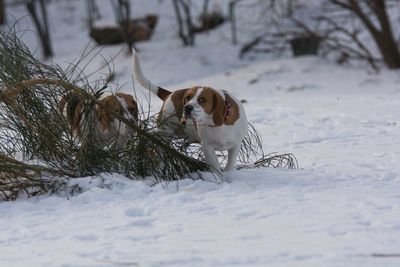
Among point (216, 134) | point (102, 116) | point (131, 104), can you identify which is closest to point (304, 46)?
point (131, 104)

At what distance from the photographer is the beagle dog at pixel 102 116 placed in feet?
21.0

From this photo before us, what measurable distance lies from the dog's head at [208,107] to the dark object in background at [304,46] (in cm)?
1479

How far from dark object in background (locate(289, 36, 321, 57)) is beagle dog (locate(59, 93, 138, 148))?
14554mm

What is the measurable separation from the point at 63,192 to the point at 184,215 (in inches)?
52.0

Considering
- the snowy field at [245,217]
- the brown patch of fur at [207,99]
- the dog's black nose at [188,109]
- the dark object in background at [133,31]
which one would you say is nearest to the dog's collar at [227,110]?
the brown patch of fur at [207,99]

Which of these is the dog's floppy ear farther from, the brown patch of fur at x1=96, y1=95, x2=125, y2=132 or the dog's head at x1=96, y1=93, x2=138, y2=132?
the brown patch of fur at x1=96, y1=95, x2=125, y2=132

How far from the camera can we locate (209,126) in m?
6.13

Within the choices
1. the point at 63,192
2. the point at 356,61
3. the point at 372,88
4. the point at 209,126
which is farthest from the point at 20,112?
the point at 356,61

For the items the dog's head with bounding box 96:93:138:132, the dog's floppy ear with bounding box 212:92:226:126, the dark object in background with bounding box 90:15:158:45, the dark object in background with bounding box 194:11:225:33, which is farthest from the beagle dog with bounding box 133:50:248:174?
the dark object in background with bounding box 194:11:225:33

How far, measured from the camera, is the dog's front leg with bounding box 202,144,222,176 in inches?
245

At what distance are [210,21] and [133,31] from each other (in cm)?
328

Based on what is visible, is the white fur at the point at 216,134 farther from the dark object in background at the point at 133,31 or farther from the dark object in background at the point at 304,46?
the dark object in background at the point at 133,31

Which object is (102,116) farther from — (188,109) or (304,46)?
(304,46)

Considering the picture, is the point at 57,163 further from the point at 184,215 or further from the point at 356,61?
the point at 356,61
